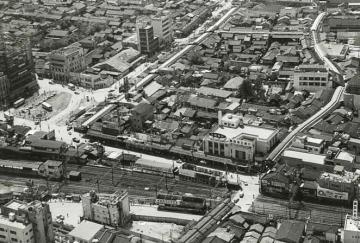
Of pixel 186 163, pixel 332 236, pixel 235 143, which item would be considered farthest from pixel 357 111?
pixel 332 236

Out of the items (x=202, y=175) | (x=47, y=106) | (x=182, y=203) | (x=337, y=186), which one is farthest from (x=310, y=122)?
(x=47, y=106)

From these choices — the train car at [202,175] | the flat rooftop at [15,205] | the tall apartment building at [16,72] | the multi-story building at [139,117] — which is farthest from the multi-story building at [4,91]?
the flat rooftop at [15,205]

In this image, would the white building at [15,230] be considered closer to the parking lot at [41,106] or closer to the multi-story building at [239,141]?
the multi-story building at [239,141]

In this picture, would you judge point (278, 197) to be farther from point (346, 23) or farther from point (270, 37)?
point (346, 23)

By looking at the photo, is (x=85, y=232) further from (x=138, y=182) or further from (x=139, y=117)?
(x=139, y=117)

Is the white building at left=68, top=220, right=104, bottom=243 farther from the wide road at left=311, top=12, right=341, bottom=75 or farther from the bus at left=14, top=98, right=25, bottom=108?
the wide road at left=311, top=12, right=341, bottom=75
